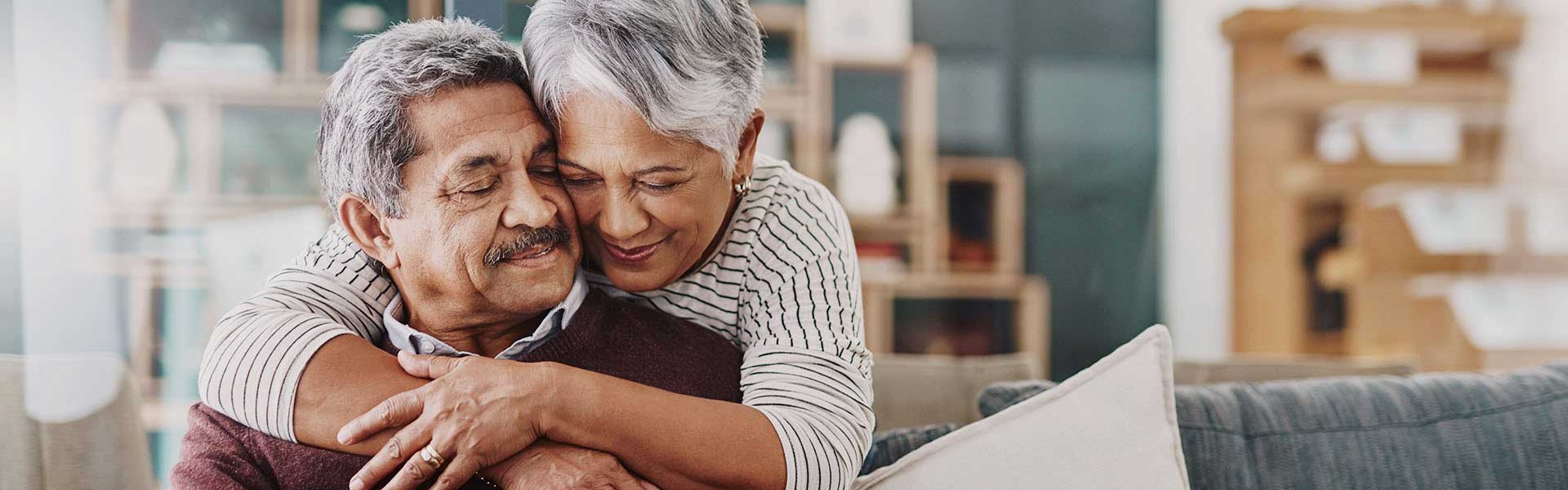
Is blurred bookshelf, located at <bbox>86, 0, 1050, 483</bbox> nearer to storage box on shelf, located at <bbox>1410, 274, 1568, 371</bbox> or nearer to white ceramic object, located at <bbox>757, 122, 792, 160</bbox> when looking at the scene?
white ceramic object, located at <bbox>757, 122, 792, 160</bbox>

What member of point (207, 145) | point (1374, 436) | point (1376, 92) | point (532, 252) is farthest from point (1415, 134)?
point (532, 252)

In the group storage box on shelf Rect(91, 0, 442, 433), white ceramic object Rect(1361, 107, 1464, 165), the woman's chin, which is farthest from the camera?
white ceramic object Rect(1361, 107, 1464, 165)

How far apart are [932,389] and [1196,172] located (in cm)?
348

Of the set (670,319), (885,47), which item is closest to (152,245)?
(885,47)

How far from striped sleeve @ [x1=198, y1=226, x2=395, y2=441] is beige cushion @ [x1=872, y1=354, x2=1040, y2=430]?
0.96 meters

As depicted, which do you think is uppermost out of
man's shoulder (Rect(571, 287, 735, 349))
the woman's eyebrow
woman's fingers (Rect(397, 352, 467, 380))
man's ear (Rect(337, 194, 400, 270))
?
the woman's eyebrow

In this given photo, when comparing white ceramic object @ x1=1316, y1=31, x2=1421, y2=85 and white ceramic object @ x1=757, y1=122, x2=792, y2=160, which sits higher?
white ceramic object @ x1=1316, y1=31, x2=1421, y2=85

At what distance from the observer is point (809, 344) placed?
1203 mm

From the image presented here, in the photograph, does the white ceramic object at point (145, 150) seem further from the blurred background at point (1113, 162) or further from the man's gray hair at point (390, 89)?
the man's gray hair at point (390, 89)

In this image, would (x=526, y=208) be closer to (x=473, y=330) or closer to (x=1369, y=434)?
(x=473, y=330)

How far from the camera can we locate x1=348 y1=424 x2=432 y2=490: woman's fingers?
3.41 feet

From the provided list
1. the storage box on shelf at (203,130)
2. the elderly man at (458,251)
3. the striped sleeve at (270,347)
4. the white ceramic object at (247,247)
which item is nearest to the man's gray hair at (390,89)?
the elderly man at (458,251)

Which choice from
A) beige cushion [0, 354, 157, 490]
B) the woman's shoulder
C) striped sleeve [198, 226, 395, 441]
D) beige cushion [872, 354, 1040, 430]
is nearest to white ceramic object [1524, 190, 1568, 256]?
beige cushion [872, 354, 1040, 430]

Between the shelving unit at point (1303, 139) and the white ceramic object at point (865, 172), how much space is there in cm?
148
